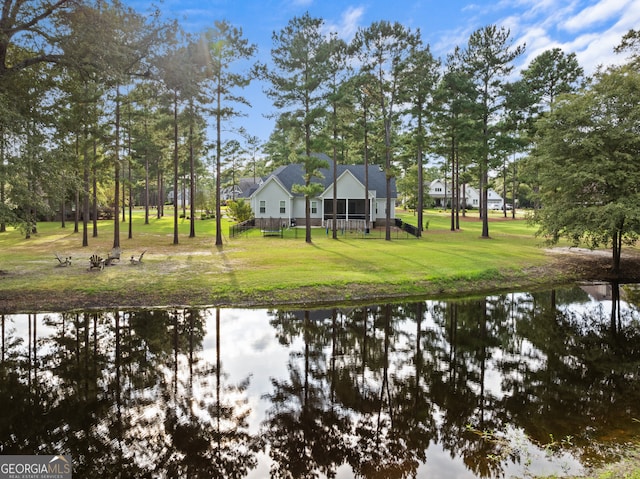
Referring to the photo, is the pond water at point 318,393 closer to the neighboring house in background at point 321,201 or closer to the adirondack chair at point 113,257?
the adirondack chair at point 113,257

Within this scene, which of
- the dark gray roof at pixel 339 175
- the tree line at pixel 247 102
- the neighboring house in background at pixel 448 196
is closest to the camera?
the tree line at pixel 247 102

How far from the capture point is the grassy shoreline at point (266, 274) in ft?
48.9

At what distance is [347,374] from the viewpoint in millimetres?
9008

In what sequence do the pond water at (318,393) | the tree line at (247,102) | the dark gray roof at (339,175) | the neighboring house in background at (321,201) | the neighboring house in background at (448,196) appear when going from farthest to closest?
the neighboring house in background at (448,196)
the dark gray roof at (339,175)
the neighboring house in background at (321,201)
the tree line at (247,102)
the pond water at (318,393)

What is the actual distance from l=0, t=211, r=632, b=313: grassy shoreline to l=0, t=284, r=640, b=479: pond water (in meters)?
1.62

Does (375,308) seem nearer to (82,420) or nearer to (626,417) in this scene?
(626,417)

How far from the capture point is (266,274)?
17.7 m

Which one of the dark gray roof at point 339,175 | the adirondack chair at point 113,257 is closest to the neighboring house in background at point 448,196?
the dark gray roof at point 339,175

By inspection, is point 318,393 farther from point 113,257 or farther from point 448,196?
point 448,196

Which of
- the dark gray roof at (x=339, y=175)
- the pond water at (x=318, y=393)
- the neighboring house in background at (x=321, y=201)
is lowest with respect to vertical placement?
the pond water at (x=318, y=393)

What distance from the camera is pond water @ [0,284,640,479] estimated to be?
598 centimetres

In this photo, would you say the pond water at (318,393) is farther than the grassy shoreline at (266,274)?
No

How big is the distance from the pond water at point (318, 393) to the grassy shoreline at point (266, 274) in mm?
1620

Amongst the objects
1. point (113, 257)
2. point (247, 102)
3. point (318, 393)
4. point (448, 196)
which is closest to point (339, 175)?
point (247, 102)
